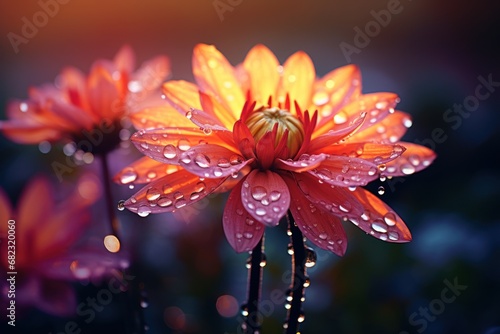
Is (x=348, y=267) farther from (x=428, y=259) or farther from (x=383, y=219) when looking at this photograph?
(x=383, y=219)

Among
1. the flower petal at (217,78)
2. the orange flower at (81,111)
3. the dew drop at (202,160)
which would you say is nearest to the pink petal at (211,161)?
the dew drop at (202,160)

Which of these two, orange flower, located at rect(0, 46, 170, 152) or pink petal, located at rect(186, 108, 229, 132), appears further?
orange flower, located at rect(0, 46, 170, 152)

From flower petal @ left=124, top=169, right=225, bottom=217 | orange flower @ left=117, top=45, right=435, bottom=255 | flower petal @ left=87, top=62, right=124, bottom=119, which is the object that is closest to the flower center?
orange flower @ left=117, top=45, right=435, bottom=255

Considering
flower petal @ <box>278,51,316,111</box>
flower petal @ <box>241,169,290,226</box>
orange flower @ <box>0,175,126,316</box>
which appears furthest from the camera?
flower petal @ <box>278,51,316,111</box>

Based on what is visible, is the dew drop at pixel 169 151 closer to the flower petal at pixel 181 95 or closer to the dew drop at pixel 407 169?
the flower petal at pixel 181 95

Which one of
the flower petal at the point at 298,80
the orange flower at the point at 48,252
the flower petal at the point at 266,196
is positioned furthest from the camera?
the flower petal at the point at 298,80

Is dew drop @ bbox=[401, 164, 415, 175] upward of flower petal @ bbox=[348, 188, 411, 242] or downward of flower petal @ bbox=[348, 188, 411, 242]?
upward

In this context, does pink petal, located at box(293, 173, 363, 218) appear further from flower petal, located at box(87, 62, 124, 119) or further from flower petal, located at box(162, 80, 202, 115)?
flower petal, located at box(87, 62, 124, 119)
